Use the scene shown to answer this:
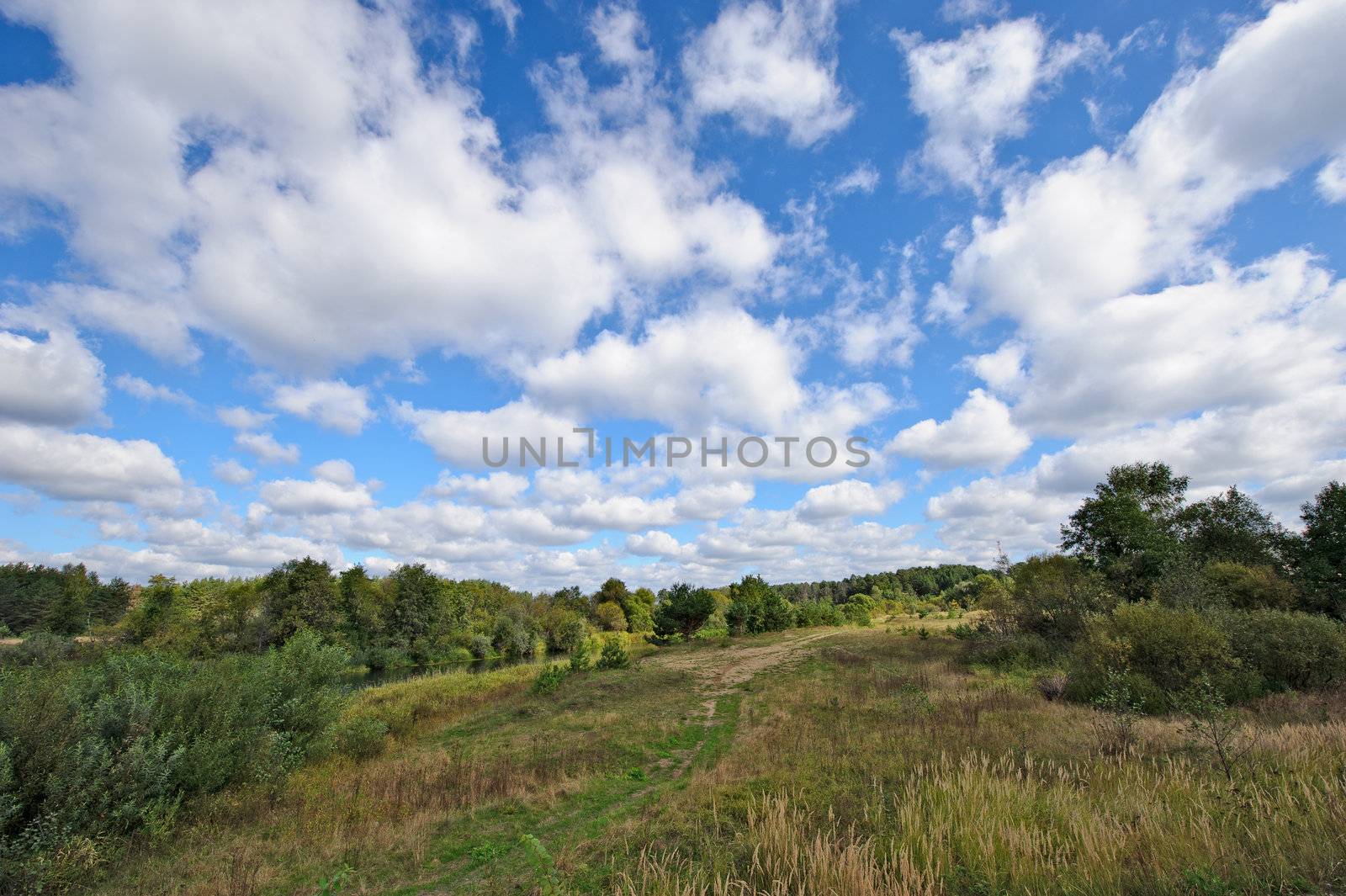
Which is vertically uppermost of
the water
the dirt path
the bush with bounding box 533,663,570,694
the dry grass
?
the dry grass

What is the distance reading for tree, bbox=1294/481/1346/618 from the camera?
24953mm

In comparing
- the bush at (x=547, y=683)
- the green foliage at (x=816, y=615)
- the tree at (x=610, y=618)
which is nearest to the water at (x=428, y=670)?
the bush at (x=547, y=683)

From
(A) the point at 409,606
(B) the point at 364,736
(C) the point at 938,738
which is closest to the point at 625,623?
(A) the point at 409,606

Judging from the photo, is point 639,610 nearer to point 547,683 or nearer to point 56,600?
point 547,683

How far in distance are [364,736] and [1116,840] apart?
17.3 metres

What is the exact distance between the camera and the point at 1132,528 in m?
31.4

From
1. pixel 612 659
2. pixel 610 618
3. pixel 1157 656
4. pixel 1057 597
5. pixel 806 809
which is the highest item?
pixel 1057 597

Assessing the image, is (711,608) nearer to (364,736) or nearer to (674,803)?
(364,736)

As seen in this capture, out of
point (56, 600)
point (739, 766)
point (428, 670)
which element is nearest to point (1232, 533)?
point (739, 766)

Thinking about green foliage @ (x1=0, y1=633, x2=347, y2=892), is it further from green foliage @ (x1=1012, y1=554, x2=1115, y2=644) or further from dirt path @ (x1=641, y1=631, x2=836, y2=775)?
green foliage @ (x1=1012, y1=554, x2=1115, y2=644)

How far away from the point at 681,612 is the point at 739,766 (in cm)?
3668

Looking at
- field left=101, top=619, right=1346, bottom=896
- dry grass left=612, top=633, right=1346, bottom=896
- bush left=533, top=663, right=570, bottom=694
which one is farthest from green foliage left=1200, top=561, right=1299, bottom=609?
bush left=533, top=663, right=570, bottom=694

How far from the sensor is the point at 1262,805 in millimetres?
5742

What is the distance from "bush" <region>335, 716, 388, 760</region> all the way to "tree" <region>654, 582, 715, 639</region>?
109ft
